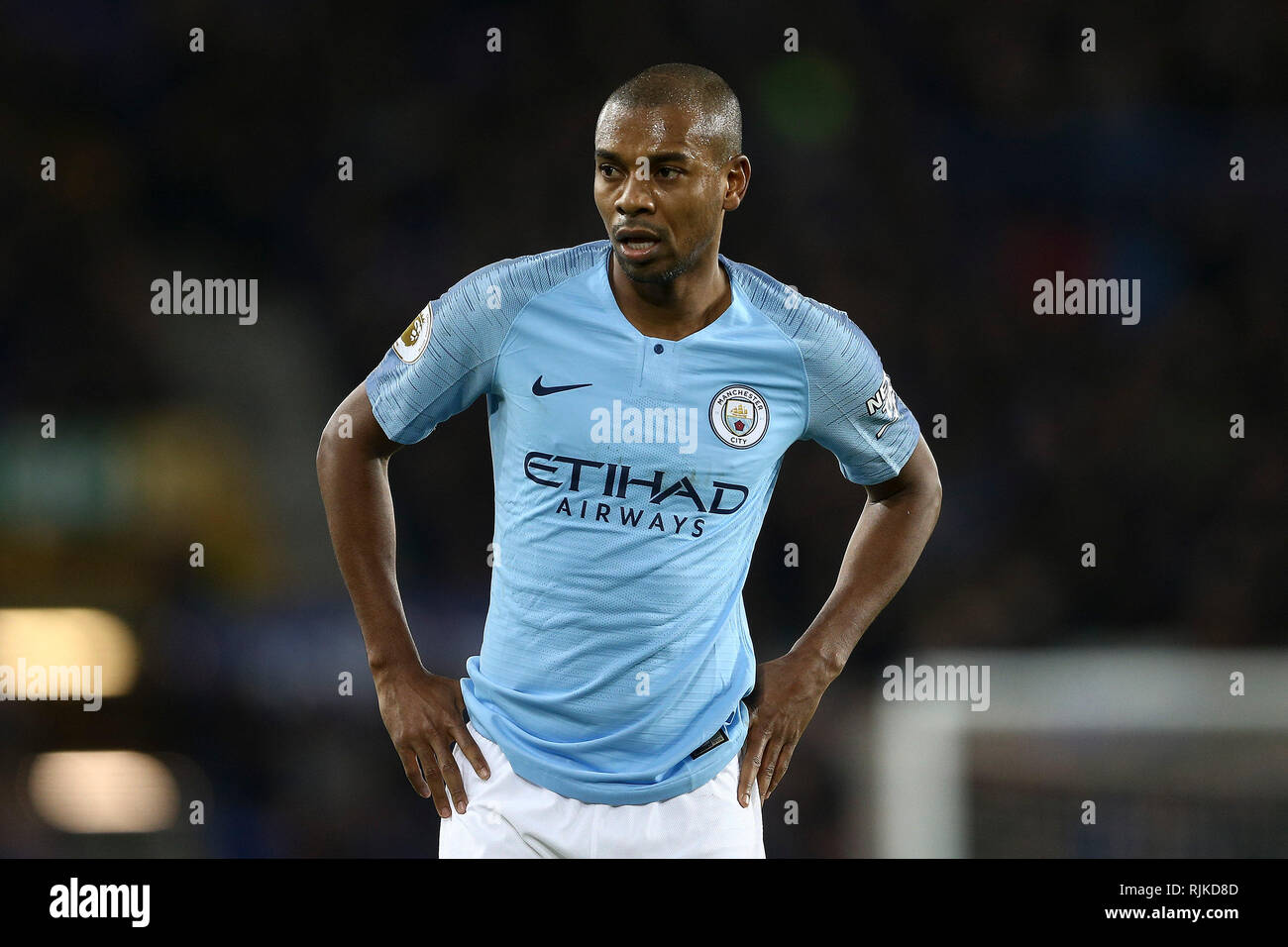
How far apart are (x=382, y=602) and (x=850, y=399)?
3.19 ft

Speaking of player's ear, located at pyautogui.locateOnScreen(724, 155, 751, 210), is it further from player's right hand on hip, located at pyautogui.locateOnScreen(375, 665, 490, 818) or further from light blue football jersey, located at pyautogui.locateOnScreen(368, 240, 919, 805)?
player's right hand on hip, located at pyautogui.locateOnScreen(375, 665, 490, 818)

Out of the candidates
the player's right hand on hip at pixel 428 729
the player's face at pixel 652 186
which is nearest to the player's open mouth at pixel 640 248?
the player's face at pixel 652 186

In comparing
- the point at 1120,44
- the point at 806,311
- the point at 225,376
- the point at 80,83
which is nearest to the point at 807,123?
the point at 1120,44

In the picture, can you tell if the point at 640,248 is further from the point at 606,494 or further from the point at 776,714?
the point at 776,714

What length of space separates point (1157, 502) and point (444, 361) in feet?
16.0

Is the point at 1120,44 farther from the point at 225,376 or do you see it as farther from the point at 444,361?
the point at 444,361

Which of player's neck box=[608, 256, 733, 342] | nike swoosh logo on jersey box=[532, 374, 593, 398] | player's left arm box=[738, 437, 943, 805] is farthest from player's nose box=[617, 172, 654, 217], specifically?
player's left arm box=[738, 437, 943, 805]

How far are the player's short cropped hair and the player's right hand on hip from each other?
1101mm

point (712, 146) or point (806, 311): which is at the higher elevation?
point (712, 146)

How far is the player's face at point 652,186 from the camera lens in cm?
235

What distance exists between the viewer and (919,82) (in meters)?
6.60

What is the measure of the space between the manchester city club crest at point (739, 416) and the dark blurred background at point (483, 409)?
122 inches

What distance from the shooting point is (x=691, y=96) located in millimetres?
2389

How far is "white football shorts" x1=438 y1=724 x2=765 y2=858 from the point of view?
7.66 feet
